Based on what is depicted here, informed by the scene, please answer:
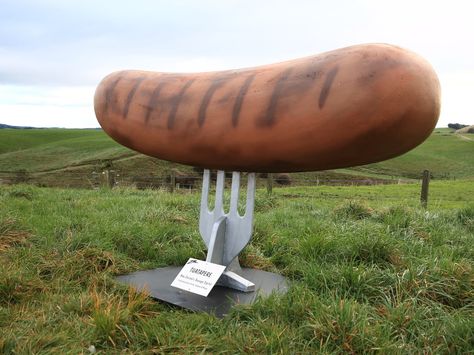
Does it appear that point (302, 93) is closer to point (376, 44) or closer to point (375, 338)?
point (376, 44)

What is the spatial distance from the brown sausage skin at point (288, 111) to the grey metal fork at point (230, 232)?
27 cm

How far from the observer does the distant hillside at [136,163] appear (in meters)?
19.1

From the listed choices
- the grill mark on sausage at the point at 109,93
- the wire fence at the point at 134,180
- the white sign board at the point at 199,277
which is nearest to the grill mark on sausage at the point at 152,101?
the grill mark on sausage at the point at 109,93

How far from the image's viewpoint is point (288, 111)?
3025 millimetres

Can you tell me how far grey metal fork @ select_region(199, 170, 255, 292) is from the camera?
3.69 m

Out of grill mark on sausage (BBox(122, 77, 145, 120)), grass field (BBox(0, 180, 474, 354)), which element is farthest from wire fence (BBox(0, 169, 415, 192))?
grill mark on sausage (BBox(122, 77, 145, 120))

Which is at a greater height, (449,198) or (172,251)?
(172,251)

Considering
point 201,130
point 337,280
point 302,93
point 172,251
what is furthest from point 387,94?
point 172,251

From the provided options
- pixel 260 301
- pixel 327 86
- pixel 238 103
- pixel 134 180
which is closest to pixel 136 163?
pixel 134 180

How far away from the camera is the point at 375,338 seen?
2623mm

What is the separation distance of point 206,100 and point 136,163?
1674 centimetres

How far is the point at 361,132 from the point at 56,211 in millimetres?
4477

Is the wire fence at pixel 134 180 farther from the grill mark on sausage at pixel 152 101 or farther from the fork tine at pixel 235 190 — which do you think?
the grill mark on sausage at pixel 152 101

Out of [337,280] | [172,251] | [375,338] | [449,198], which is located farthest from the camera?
[449,198]
